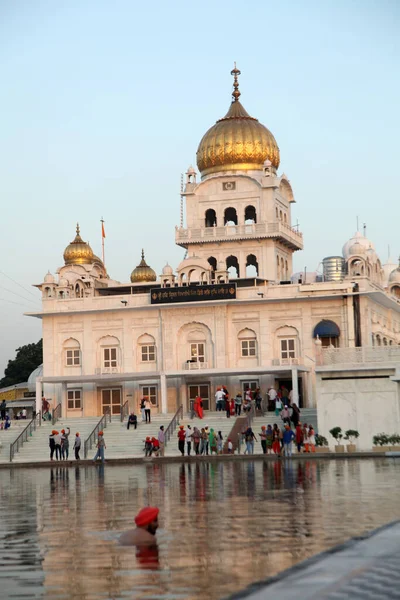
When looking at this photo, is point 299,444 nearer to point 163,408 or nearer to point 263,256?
point 163,408

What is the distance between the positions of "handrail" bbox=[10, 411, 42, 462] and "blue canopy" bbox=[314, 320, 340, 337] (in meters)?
13.7

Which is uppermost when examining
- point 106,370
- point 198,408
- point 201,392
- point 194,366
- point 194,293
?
point 194,293

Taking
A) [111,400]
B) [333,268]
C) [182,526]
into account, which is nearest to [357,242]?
[333,268]

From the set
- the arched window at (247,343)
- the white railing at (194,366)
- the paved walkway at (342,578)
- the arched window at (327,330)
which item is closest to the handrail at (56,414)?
the white railing at (194,366)

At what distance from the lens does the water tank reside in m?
54.7

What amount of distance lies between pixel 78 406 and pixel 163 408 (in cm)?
598

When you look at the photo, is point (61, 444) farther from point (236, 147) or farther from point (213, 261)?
point (236, 147)

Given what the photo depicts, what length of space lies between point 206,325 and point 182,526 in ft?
123

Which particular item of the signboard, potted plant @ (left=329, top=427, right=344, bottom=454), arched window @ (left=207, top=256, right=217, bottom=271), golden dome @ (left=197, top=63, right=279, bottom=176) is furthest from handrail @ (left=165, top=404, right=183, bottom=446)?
golden dome @ (left=197, top=63, right=279, bottom=176)

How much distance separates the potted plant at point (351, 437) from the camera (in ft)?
131

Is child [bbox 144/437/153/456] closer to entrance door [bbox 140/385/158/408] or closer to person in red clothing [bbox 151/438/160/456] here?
person in red clothing [bbox 151/438/160/456]

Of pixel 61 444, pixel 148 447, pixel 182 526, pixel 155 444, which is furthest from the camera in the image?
pixel 61 444

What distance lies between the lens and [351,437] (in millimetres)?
40906

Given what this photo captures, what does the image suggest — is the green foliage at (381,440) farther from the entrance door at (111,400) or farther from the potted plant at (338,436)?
the entrance door at (111,400)
